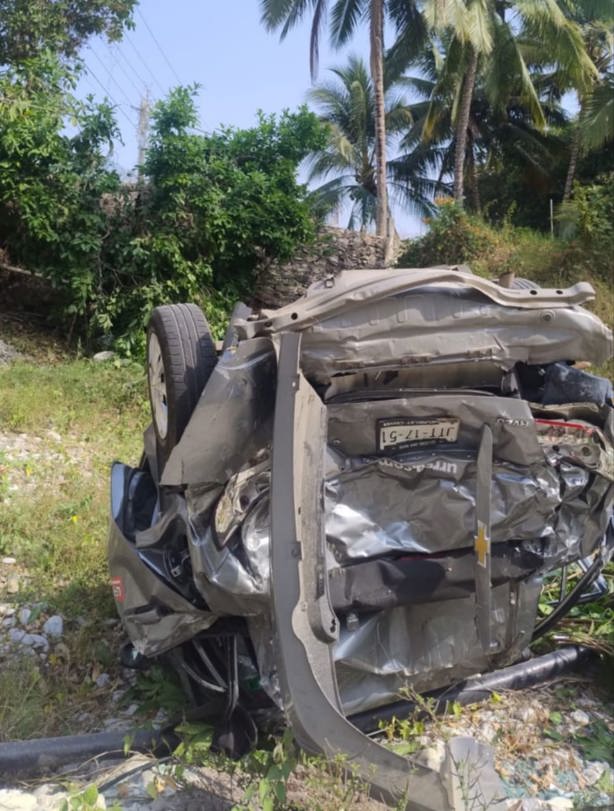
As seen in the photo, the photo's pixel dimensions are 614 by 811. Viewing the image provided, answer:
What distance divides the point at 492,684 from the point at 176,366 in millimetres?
1824

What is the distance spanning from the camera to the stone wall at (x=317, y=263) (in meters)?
12.5

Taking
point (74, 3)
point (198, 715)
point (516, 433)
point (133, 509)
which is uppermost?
point (74, 3)

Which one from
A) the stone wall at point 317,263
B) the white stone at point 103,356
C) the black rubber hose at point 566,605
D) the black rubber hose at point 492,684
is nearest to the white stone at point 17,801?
the black rubber hose at point 492,684

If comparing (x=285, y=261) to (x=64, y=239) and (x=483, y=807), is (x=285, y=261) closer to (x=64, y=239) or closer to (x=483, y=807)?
(x=64, y=239)

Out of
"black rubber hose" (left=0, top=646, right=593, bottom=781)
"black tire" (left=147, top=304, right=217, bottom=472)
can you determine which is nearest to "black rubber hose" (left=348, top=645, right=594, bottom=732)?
"black rubber hose" (left=0, top=646, right=593, bottom=781)

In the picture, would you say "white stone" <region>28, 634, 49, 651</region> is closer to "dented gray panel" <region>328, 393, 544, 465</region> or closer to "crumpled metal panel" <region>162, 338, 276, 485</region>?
"crumpled metal panel" <region>162, 338, 276, 485</region>

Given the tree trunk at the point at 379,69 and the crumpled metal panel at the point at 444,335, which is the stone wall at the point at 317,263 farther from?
the crumpled metal panel at the point at 444,335

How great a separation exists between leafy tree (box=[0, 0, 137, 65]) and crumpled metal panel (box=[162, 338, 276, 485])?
433 inches

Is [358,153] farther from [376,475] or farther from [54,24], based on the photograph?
[376,475]

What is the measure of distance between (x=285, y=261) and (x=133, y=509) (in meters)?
9.51

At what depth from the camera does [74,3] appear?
12.8m

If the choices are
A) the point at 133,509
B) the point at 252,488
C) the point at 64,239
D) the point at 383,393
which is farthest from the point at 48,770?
the point at 64,239

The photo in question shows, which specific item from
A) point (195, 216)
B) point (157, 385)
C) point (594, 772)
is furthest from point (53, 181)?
point (594, 772)

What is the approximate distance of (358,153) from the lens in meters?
26.8
